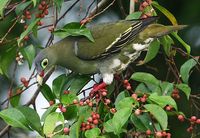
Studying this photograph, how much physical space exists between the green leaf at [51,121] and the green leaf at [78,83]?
43 cm

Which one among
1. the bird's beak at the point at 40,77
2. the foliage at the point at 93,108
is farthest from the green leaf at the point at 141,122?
the bird's beak at the point at 40,77

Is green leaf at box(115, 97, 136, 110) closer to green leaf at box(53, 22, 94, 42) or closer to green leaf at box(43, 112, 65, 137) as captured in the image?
green leaf at box(43, 112, 65, 137)

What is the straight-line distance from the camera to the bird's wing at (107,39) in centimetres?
300

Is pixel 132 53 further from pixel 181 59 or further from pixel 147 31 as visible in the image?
pixel 181 59

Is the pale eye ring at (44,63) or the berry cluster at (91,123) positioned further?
the pale eye ring at (44,63)

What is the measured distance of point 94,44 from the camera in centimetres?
302

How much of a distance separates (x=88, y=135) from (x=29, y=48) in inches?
27.3

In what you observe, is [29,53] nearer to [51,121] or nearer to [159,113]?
[51,121]

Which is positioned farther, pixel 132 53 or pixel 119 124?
pixel 132 53

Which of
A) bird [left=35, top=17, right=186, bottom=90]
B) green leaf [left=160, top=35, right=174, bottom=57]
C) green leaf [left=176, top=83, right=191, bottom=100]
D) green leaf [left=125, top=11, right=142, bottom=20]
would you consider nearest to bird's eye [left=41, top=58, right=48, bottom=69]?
bird [left=35, top=17, right=186, bottom=90]

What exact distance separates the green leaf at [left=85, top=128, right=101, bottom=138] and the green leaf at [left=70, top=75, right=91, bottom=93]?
504 millimetres

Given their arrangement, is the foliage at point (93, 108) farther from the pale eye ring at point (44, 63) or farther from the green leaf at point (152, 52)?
the pale eye ring at point (44, 63)

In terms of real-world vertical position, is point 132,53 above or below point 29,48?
below

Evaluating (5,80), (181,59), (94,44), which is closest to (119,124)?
(94,44)
